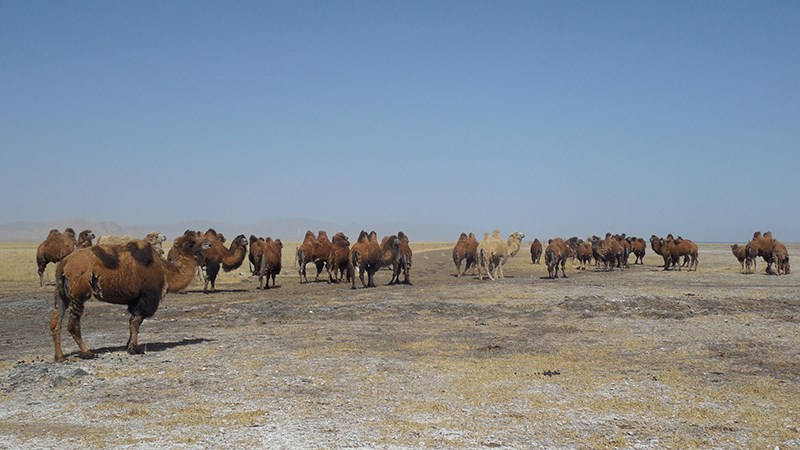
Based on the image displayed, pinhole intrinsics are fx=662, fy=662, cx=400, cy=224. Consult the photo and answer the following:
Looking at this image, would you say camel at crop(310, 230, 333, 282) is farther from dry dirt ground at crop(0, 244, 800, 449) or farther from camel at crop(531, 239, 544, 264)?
camel at crop(531, 239, 544, 264)

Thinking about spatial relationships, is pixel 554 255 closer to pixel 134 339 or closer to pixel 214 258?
pixel 214 258

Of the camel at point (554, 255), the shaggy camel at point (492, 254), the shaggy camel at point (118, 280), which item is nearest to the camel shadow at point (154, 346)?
the shaggy camel at point (118, 280)

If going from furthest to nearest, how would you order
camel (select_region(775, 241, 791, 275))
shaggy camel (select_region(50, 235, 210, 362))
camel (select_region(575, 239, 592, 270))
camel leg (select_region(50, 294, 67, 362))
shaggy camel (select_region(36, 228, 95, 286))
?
camel (select_region(575, 239, 592, 270)) < camel (select_region(775, 241, 791, 275)) < shaggy camel (select_region(36, 228, 95, 286)) < shaggy camel (select_region(50, 235, 210, 362)) < camel leg (select_region(50, 294, 67, 362))

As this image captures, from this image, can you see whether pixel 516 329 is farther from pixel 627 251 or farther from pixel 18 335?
pixel 627 251

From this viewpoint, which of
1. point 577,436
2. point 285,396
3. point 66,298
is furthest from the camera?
point 66,298

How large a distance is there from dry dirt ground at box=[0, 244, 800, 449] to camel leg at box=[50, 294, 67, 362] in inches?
7.3

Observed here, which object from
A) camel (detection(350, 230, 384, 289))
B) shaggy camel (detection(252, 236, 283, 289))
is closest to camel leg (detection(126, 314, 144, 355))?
shaggy camel (detection(252, 236, 283, 289))

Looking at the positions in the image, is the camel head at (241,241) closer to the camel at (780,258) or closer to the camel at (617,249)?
the camel at (617,249)

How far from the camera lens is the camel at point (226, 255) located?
21.4 m

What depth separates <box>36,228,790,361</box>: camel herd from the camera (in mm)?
10609

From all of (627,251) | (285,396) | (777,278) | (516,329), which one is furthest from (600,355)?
(627,251)

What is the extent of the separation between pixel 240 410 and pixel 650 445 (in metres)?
4.54

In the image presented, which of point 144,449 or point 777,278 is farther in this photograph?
point 777,278

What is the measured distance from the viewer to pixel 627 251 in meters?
40.7
